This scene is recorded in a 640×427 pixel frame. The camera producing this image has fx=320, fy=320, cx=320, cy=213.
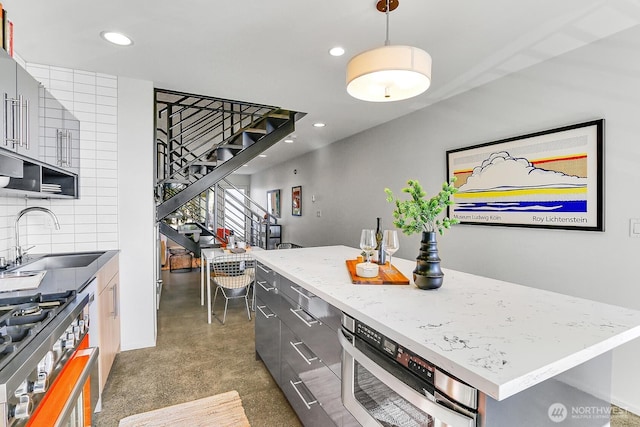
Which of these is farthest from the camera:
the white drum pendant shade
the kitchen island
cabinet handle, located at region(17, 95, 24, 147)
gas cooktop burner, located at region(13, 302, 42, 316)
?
cabinet handle, located at region(17, 95, 24, 147)

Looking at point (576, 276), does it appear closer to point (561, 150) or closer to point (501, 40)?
point (561, 150)

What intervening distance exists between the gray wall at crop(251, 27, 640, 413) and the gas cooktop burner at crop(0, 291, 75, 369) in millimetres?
3100

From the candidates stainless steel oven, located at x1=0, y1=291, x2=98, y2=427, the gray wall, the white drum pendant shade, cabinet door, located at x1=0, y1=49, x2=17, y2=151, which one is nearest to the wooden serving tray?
the white drum pendant shade

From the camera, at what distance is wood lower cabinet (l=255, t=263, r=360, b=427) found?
1.47 m

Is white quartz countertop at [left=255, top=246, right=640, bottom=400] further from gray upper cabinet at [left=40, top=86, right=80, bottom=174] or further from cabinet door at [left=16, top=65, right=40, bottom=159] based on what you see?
gray upper cabinet at [left=40, top=86, right=80, bottom=174]

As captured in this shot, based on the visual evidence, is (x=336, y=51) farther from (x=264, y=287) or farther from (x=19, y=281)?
(x=19, y=281)

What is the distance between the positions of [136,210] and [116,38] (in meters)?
1.40

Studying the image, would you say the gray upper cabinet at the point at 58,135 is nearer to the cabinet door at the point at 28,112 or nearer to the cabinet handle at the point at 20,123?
the cabinet door at the point at 28,112

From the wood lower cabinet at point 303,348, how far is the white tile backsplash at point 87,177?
1.55 metres

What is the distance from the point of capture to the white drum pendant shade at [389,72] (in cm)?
140

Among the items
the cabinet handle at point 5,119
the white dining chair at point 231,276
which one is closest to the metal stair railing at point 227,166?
the white dining chair at point 231,276

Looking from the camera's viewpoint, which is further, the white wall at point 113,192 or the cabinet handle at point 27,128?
the white wall at point 113,192

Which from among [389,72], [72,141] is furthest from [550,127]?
[72,141]

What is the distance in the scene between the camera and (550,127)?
8.14 ft
